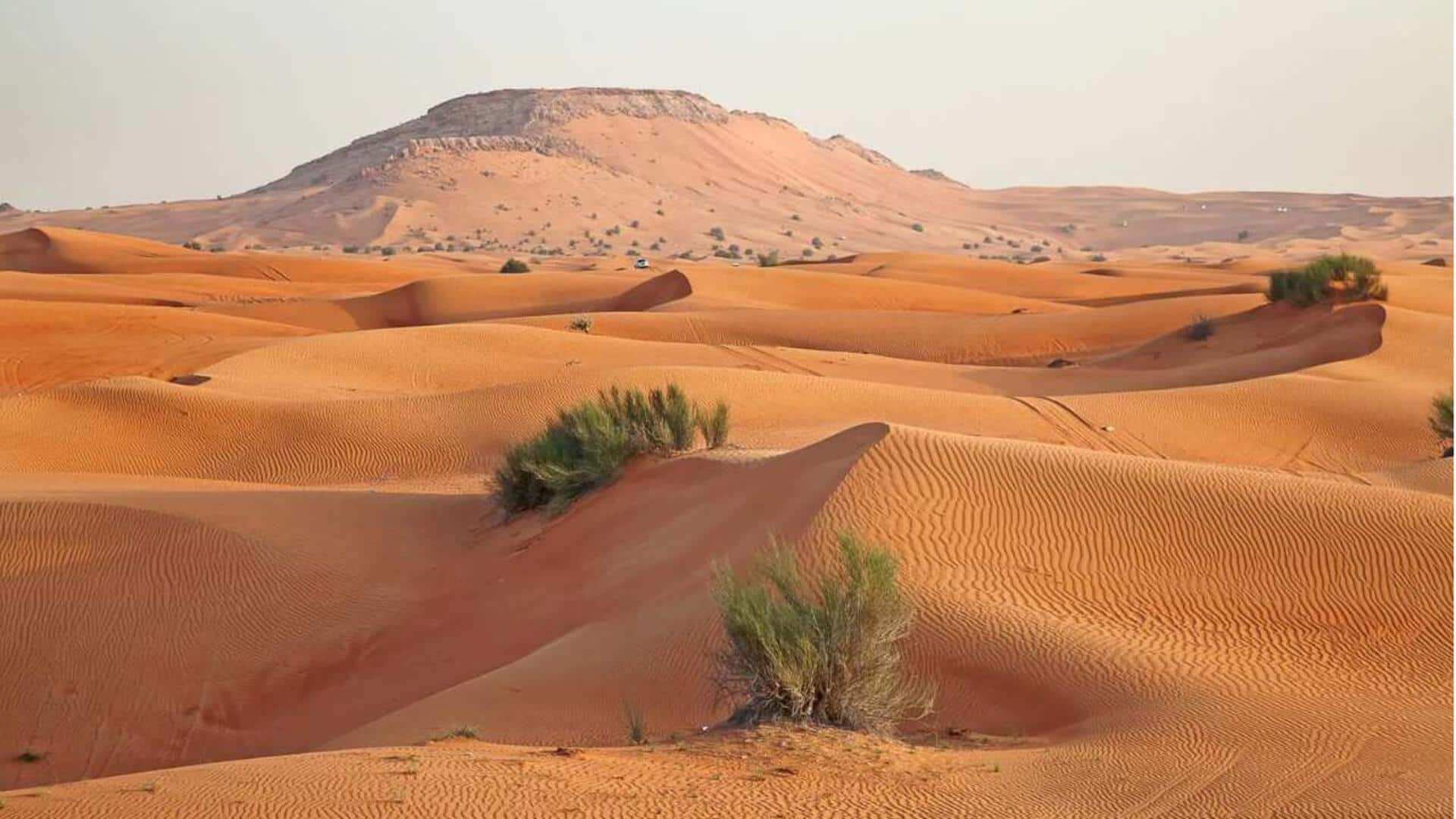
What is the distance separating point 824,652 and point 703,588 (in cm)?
282

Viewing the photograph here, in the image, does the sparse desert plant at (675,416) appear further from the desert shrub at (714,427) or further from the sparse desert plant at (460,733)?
the sparse desert plant at (460,733)

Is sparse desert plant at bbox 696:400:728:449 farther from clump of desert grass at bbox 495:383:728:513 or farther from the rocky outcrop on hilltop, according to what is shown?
the rocky outcrop on hilltop

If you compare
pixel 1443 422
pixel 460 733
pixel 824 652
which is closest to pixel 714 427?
pixel 460 733

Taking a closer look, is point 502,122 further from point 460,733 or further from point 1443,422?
point 460,733

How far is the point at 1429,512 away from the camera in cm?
1114

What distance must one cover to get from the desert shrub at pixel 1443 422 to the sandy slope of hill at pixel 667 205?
6120cm

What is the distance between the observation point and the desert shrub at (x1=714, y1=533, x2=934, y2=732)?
7.73m

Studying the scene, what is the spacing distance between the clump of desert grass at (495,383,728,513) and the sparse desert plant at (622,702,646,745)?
562cm

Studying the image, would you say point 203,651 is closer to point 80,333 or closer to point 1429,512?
point 1429,512

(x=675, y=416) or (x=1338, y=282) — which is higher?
(x=675, y=416)

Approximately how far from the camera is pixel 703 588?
34.6ft

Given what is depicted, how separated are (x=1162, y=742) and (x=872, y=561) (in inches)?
66.7

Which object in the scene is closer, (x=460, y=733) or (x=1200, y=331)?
(x=460, y=733)

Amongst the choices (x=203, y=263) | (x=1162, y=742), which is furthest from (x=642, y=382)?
(x=203, y=263)
